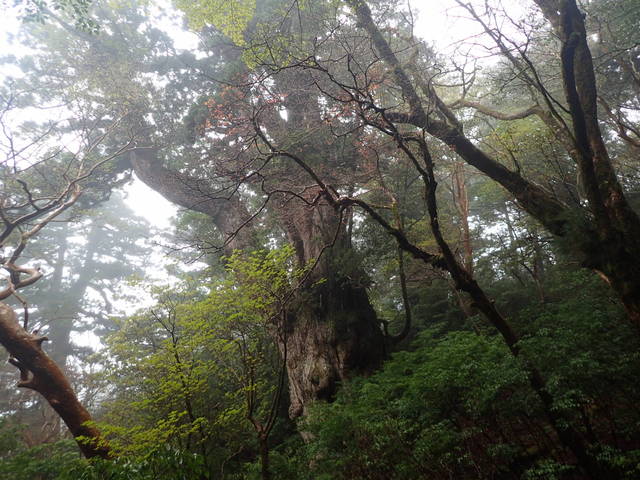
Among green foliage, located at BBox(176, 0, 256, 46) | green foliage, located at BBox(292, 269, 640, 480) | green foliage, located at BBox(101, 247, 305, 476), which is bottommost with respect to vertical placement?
green foliage, located at BBox(292, 269, 640, 480)

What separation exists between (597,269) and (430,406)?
3.30 m

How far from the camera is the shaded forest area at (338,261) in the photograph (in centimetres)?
379

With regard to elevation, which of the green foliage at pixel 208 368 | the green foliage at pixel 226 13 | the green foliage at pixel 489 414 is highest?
the green foliage at pixel 226 13

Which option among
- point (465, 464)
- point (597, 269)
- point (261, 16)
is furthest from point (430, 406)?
point (261, 16)

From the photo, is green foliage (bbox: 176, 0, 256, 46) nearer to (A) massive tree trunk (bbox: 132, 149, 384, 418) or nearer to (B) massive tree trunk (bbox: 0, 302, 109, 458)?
(A) massive tree trunk (bbox: 132, 149, 384, 418)

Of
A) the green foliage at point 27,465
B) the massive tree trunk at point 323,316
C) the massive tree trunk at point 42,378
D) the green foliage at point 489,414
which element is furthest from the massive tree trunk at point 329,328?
the green foliage at point 27,465

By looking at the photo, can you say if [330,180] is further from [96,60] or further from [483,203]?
[96,60]

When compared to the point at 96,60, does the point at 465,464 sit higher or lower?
lower

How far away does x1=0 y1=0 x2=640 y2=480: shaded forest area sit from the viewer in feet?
12.5

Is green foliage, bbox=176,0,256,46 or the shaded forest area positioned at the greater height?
green foliage, bbox=176,0,256,46

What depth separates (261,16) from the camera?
1012 cm

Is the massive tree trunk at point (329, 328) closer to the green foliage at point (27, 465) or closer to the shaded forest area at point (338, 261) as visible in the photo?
the shaded forest area at point (338, 261)

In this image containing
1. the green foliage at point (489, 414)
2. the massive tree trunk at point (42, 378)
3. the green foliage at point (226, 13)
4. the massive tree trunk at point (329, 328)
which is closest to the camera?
the green foliage at point (489, 414)

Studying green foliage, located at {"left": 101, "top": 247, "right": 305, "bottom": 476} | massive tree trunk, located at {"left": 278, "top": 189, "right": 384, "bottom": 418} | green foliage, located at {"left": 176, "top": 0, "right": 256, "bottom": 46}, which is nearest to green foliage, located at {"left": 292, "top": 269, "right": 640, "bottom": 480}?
green foliage, located at {"left": 101, "top": 247, "right": 305, "bottom": 476}
